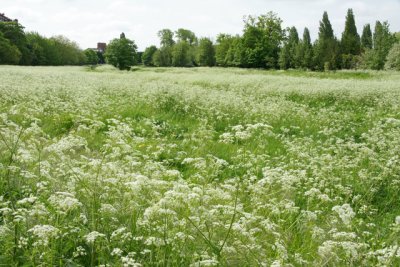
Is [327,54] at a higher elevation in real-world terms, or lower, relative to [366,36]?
lower

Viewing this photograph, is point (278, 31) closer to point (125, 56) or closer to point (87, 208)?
point (125, 56)

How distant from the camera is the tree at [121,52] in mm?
70812

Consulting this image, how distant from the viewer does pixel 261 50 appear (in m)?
67.9

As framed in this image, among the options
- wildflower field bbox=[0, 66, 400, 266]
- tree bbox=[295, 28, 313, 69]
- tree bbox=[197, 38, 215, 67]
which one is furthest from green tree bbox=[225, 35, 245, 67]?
wildflower field bbox=[0, 66, 400, 266]

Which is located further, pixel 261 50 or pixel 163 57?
pixel 163 57

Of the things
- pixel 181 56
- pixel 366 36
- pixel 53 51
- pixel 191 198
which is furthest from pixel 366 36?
pixel 191 198

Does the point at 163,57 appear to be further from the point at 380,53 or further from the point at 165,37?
the point at 380,53

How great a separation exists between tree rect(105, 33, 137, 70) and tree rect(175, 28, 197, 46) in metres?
53.5

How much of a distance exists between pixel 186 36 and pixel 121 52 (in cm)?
5935

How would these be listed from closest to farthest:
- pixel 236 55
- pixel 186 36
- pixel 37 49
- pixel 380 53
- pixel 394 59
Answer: pixel 394 59 → pixel 380 53 → pixel 236 55 → pixel 37 49 → pixel 186 36

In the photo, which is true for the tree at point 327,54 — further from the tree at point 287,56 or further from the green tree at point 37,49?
the green tree at point 37,49

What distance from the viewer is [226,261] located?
314 centimetres

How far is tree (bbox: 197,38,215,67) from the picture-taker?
86600mm

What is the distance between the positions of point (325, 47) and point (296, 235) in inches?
2556
